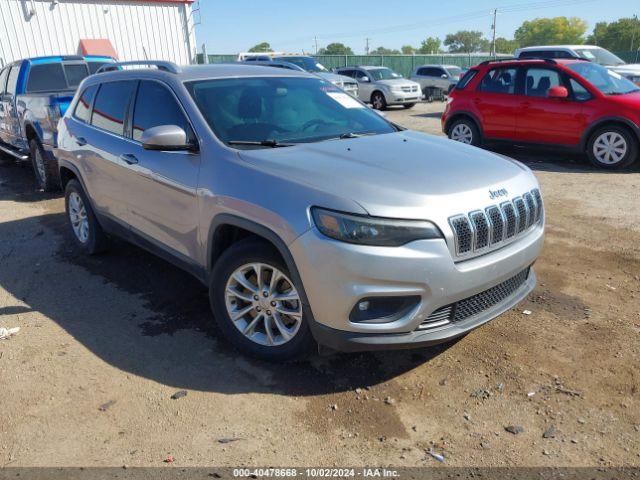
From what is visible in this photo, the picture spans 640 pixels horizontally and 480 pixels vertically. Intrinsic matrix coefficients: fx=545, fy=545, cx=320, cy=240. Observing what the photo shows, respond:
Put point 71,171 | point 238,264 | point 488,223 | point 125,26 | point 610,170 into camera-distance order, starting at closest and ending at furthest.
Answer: point 488,223 → point 238,264 → point 71,171 → point 610,170 → point 125,26

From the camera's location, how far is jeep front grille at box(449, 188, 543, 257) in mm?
2893

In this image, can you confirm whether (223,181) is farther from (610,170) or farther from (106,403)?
(610,170)

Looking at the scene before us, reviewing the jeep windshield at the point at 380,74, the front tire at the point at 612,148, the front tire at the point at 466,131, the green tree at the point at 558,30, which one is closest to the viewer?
the front tire at the point at 612,148

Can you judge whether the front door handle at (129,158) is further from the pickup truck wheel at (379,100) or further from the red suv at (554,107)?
the pickup truck wheel at (379,100)

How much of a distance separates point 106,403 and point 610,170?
8483 millimetres

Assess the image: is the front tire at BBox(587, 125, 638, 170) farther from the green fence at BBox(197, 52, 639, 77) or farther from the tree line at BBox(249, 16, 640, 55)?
the tree line at BBox(249, 16, 640, 55)

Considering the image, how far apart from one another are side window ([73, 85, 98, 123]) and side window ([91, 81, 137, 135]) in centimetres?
13

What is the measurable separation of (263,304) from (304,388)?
0.55 m

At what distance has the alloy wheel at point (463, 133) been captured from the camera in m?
10.4

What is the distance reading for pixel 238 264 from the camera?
3.31m

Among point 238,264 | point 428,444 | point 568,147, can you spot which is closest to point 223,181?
point 238,264

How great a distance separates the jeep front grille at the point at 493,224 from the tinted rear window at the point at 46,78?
8.07 meters

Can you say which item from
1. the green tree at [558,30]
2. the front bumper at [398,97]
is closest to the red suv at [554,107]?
the front bumper at [398,97]

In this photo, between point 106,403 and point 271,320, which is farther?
point 271,320
